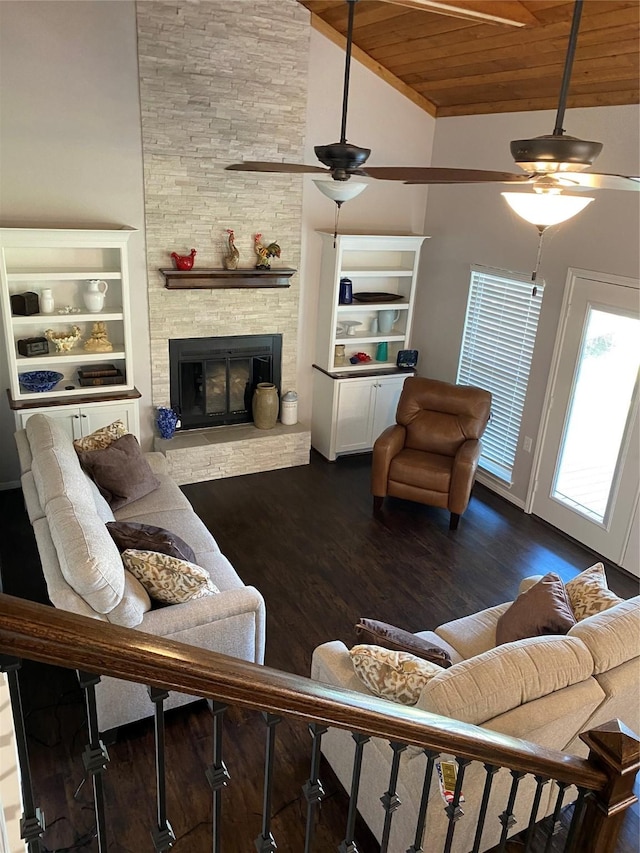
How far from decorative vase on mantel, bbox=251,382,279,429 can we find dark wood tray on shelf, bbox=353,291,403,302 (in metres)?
1.25

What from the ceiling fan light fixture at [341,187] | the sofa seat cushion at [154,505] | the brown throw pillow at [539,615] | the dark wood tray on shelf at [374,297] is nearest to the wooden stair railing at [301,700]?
the brown throw pillow at [539,615]

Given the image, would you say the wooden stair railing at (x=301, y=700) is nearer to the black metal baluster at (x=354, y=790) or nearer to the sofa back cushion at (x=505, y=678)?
the black metal baluster at (x=354, y=790)

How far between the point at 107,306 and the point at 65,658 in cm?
499

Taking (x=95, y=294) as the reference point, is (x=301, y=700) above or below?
below

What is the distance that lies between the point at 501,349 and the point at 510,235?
1.01 m

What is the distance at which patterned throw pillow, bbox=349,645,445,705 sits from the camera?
2.49m

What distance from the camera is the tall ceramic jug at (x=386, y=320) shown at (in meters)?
6.64

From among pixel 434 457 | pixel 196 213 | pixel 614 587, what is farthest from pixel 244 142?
pixel 614 587

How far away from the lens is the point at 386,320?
6.64 metres

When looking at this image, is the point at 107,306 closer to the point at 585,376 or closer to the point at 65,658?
the point at 585,376

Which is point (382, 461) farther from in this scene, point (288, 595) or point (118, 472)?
point (118, 472)

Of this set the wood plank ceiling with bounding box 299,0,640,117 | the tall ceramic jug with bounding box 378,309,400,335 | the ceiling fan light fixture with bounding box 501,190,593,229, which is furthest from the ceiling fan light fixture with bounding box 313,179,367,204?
the tall ceramic jug with bounding box 378,309,400,335

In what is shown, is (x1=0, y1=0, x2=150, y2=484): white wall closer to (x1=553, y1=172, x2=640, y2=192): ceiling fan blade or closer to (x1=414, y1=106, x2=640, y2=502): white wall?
(x1=414, y1=106, x2=640, y2=502): white wall

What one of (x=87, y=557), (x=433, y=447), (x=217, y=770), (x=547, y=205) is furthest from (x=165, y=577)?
(x=433, y=447)
